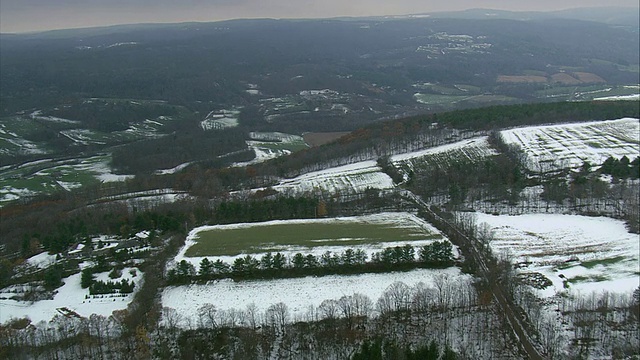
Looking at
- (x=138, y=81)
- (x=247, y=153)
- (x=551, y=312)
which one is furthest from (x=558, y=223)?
(x=138, y=81)

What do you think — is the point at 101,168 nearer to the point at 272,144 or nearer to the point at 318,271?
the point at 272,144

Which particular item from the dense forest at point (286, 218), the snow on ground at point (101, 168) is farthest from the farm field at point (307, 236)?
the snow on ground at point (101, 168)

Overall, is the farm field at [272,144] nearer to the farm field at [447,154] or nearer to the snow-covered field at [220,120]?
the snow-covered field at [220,120]

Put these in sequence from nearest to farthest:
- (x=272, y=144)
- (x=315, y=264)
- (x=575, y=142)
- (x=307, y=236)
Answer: (x=315, y=264) < (x=307, y=236) < (x=575, y=142) < (x=272, y=144)

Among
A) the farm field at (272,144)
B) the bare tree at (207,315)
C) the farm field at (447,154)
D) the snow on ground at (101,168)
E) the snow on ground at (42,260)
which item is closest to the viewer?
the bare tree at (207,315)

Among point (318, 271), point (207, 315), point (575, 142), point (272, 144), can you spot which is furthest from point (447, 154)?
point (272, 144)

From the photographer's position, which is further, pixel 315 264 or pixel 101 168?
pixel 101 168

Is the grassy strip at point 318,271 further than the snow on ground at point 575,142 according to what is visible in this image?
No
